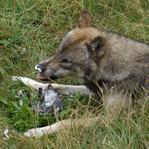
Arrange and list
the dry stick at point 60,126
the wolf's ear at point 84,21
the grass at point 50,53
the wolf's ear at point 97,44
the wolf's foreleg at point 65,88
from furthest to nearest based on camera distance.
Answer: the wolf's foreleg at point 65,88 < the wolf's ear at point 84,21 < the wolf's ear at point 97,44 < the dry stick at point 60,126 < the grass at point 50,53

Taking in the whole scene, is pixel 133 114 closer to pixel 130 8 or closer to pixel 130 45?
pixel 130 45

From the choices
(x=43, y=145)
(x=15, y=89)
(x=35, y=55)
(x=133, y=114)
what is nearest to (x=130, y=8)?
(x=35, y=55)

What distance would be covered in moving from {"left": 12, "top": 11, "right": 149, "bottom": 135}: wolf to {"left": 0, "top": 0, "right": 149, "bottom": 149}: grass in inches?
8.2

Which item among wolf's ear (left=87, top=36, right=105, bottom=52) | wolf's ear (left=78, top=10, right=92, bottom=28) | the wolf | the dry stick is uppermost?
wolf's ear (left=78, top=10, right=92, bottom=28)

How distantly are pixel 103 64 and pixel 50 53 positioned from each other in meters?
1.37

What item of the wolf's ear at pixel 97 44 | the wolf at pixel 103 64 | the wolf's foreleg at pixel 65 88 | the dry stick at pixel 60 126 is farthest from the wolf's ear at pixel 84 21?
the dry stick at pixel 60 126

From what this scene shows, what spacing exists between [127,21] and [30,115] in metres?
2.12

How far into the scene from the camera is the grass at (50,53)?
4715 millimetres

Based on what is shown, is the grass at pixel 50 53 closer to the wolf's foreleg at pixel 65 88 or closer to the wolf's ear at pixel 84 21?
the wolf's foreleg at pixel 65 88

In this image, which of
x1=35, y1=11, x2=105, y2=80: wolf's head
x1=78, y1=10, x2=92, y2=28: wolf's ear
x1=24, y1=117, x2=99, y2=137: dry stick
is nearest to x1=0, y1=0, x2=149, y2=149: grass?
x1=24, y1=117, x2=99, y2=137: dry stick

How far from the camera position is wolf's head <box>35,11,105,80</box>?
5250 millimetres

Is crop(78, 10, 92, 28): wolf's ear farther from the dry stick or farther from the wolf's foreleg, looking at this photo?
the dry stick

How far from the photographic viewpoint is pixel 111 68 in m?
5.37

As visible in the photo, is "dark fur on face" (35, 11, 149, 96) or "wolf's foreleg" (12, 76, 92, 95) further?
"wolf's foreleg" (12, 76, 92, 95)
